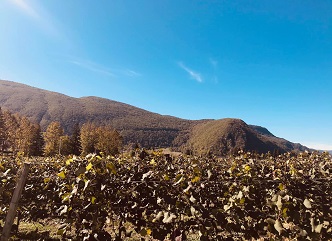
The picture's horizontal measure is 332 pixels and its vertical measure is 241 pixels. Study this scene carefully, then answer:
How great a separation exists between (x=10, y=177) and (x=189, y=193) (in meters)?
2.84

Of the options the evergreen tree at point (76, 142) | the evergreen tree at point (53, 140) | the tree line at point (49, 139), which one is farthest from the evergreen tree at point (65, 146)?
the evergreen tree at point (53, 140)

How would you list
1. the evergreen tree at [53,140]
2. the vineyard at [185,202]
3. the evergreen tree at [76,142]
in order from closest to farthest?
the vineyard at [185,202] → the evergreen tree at [53,140] → the evergreen tree at [76,142]

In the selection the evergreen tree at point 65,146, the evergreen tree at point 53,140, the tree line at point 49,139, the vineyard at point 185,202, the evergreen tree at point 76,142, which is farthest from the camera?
the evergreen tree at point 76,142

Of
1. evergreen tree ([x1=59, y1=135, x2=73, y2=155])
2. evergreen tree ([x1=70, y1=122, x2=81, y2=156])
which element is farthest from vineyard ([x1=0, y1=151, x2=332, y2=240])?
evergreen tree ([x1=70, y1=122, x2=81, y2=156])

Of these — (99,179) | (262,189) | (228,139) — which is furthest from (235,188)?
(228,139)

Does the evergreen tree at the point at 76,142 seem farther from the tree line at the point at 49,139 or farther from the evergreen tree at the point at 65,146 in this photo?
the evergreen tree at the point at 65,146

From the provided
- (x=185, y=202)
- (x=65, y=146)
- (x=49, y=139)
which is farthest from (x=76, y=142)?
(x=185, y=202)

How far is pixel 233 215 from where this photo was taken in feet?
9.80

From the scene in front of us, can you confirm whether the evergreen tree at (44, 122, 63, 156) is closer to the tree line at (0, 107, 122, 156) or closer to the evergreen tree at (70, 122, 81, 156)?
the tree line at (0, 107, 122, 156)

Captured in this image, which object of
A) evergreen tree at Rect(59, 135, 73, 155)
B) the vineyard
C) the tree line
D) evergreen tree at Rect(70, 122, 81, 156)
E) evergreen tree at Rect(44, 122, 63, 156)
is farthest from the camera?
evergreen tree at Rect(70, 122, 81, 156)

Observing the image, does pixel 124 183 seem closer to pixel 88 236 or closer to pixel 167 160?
pixel 88 236

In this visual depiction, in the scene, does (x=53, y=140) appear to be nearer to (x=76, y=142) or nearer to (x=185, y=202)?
(x=76, y=142)

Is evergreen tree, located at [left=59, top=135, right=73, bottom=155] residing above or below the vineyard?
below

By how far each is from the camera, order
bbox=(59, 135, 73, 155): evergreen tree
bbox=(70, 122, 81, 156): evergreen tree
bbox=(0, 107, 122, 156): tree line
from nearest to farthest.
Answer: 1. bbox=(0, 107, 122, 156): tree line
2. bbox=(59, 135, 73, 155): evergreen tree
3. bbox=(70, 122, 81, 156): evergreen tree
